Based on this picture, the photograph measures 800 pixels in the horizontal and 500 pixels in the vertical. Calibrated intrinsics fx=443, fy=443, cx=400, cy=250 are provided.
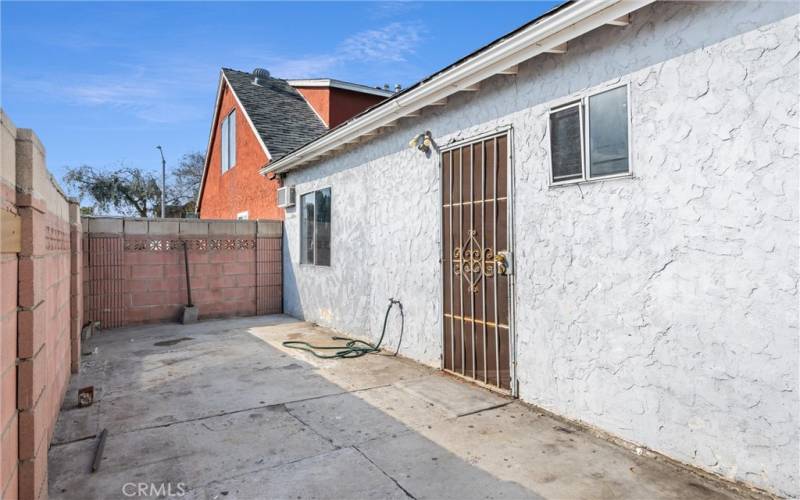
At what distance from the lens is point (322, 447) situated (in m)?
3.35

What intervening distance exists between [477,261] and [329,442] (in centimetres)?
240

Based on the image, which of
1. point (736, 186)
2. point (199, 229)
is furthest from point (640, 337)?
point (199, 229)

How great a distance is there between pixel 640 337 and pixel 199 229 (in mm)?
8660

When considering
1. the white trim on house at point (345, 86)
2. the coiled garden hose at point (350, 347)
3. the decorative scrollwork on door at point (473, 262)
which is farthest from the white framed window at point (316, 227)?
the white trim on house at point (345, 86)

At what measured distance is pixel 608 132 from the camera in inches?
139

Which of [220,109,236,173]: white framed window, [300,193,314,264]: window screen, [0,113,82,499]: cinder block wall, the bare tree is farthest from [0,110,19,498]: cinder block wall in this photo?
the bare tree

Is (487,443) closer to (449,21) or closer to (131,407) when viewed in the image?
(131,407)

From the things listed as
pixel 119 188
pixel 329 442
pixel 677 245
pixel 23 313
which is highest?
pixel 119 188

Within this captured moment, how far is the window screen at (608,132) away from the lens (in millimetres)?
3406

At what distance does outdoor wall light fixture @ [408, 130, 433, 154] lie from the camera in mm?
5557

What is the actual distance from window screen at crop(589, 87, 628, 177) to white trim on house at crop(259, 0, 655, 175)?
1.80ft

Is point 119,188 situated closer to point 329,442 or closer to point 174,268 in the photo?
point 174,268

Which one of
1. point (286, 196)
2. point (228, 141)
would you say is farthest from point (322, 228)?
point (228, 141)

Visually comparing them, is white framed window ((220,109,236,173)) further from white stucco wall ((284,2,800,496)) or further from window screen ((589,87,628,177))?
window screen ((589,87,628,177))
